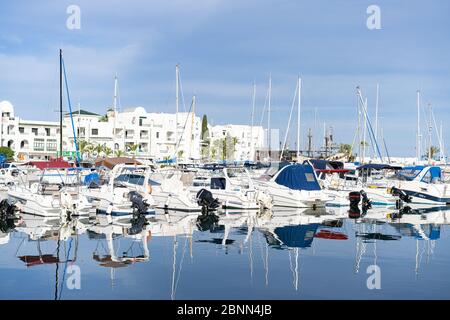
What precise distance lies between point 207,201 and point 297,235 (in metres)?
10.5

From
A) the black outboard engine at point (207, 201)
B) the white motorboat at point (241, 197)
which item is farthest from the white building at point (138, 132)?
the black outboard engine at point (207, 201)

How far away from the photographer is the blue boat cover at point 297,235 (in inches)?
887

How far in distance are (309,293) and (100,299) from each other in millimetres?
5153

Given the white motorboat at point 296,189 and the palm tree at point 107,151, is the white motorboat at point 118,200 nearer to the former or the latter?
the white motorboat at point 296,189

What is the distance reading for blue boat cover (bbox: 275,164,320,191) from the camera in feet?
123

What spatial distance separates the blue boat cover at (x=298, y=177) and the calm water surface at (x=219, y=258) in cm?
718

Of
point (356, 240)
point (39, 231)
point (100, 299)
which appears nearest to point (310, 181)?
point (356, 240)

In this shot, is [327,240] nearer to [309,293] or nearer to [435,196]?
[309,293]

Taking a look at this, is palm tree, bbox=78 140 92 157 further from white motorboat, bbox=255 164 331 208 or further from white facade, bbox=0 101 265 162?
white motorboat, bbox=255 164 331 208

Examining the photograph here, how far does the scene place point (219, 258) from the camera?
1908 cm

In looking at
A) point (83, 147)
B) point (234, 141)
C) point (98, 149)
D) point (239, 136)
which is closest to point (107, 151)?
point (98, 149)

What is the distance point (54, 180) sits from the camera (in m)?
49.6

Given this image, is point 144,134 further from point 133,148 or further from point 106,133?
point 133,148

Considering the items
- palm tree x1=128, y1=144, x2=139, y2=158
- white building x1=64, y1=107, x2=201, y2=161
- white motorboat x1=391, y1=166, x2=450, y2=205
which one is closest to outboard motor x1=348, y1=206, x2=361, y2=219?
white motorboat x1=391, y1=166, x2=450, y2=205
